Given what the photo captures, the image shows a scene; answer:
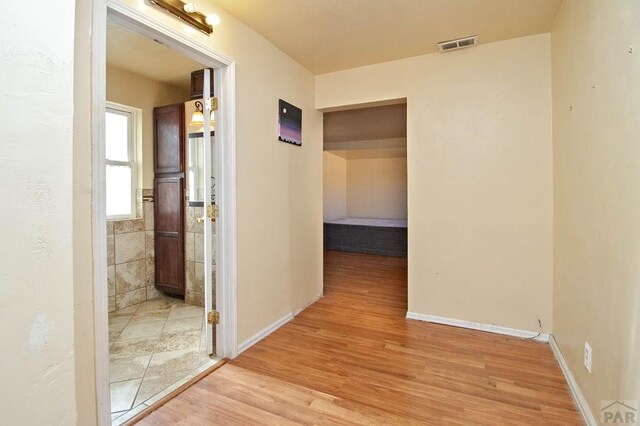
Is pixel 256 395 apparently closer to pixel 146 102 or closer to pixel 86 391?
pixel 86 391

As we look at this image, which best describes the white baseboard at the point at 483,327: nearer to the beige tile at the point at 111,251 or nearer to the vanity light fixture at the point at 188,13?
the vanity light fixture at the point at 188,13

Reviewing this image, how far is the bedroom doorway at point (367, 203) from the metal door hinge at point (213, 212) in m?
1.97

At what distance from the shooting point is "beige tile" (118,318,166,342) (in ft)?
8.61

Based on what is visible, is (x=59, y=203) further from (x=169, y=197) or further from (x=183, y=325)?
(x=169, y=197)

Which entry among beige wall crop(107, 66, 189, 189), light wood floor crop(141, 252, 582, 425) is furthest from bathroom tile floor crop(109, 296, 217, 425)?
beige wall crop(107, 66, 189, 189)

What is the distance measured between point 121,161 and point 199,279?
1562 millimetres

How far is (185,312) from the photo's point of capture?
318cm

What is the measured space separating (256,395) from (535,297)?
235 cm

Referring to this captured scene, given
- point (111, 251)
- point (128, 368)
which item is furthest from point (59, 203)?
point (111, 251)

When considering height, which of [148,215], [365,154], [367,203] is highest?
[365,154]

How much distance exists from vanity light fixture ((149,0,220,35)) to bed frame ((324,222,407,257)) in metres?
4.90

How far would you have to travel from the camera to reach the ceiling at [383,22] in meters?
2.12

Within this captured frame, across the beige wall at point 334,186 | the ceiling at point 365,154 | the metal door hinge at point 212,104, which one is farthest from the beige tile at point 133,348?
the ceiling at point 365,154

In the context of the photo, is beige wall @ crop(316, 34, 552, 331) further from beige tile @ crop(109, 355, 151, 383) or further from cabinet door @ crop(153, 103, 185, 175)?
beige tile @ crop(109, 355, 151, 383)
